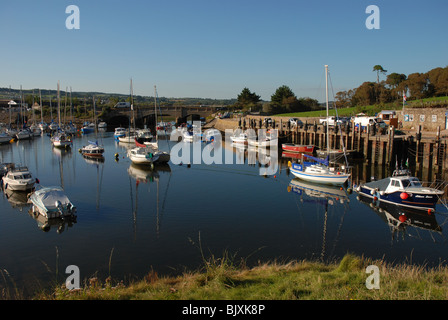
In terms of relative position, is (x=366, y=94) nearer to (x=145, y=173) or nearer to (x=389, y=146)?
(x=389, y=146)

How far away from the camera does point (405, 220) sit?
25.8m

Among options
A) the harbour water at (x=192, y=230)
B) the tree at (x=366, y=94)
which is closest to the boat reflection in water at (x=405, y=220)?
the harbour water at (x=192, y=230)

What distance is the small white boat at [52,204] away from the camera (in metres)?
25.7

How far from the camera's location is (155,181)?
4028cm

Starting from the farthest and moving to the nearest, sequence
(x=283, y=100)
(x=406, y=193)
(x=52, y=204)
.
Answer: (x=283, y=100) → (x=406, y=193) → (x=52, y=204)

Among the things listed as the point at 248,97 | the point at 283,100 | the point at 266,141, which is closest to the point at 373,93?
the point at 283,100

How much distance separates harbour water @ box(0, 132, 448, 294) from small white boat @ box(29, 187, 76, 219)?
32.0 inches

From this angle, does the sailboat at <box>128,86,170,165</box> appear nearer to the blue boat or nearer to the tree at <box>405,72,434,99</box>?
the blue boat

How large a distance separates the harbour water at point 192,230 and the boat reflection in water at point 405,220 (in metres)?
0.13

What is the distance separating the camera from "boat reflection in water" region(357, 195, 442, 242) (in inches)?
936

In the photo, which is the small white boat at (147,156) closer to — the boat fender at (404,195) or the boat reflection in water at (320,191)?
the boat reflection in water at (320,191)

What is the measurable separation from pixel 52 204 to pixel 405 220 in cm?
2518
